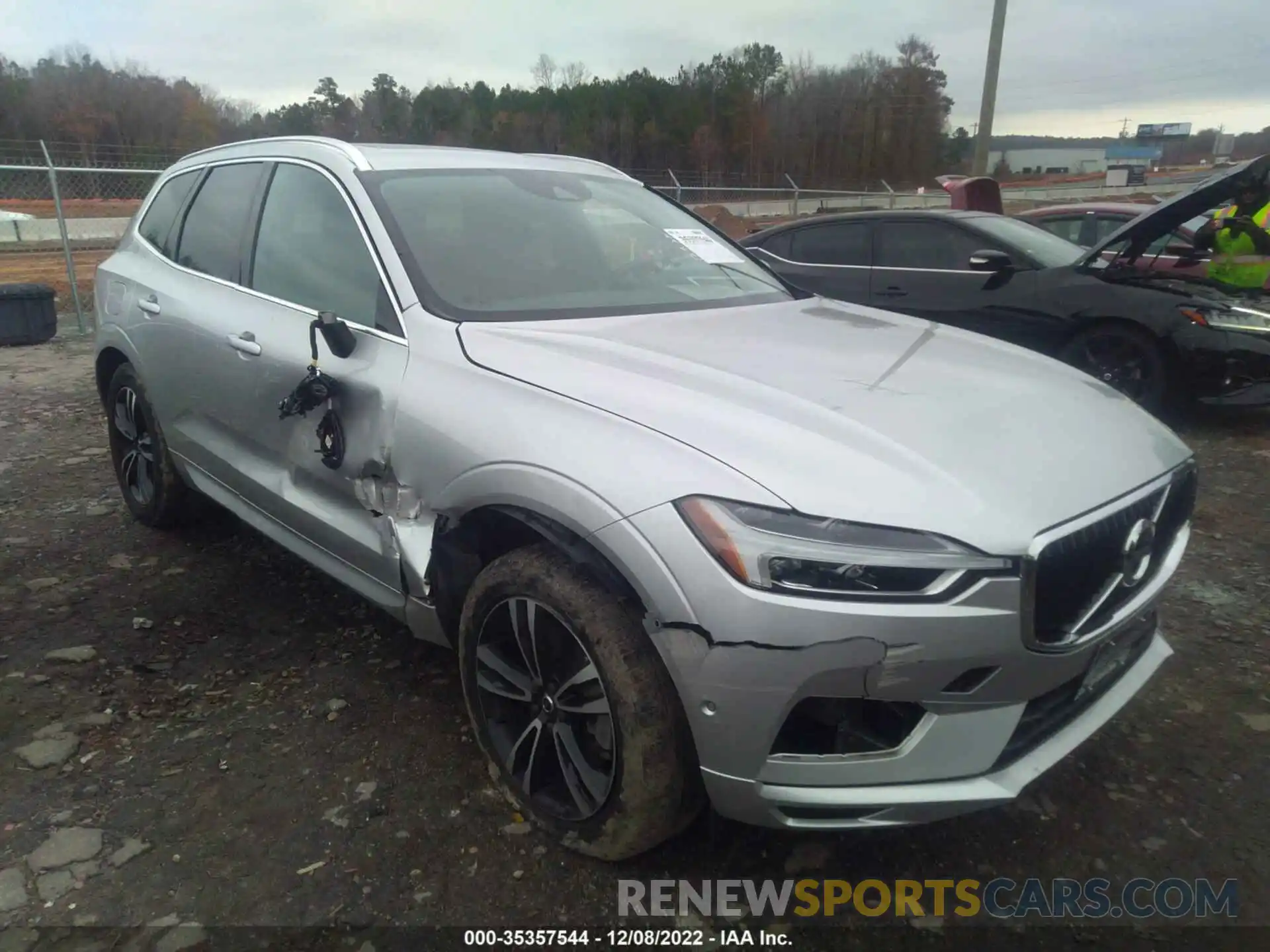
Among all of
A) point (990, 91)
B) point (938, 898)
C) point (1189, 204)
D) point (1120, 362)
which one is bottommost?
point (938, 898)

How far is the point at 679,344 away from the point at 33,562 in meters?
3.28

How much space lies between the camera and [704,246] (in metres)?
3.46

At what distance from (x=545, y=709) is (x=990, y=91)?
13.4 m

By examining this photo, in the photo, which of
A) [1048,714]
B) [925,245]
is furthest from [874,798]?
[925,245]

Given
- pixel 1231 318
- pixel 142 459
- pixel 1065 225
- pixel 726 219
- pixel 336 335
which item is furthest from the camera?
pixel 726 219

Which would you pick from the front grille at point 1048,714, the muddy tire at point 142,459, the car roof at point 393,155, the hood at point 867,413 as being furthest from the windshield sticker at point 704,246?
the muddy tire at point 142,459

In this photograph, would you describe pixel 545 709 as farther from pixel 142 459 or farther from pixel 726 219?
pixel 726 219

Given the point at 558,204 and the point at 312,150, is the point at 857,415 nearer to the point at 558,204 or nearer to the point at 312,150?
the point at 558,204

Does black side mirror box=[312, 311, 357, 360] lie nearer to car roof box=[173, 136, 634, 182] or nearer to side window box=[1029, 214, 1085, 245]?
car roof box=[173, 136, 634, 182]

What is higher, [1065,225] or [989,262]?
[1065,225]

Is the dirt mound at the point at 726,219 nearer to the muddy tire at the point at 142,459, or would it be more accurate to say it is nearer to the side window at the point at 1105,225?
the side window at the point at 1105,225

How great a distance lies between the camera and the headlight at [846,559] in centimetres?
174

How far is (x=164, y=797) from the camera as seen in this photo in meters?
2.48

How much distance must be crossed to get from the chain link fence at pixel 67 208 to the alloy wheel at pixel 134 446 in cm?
474
